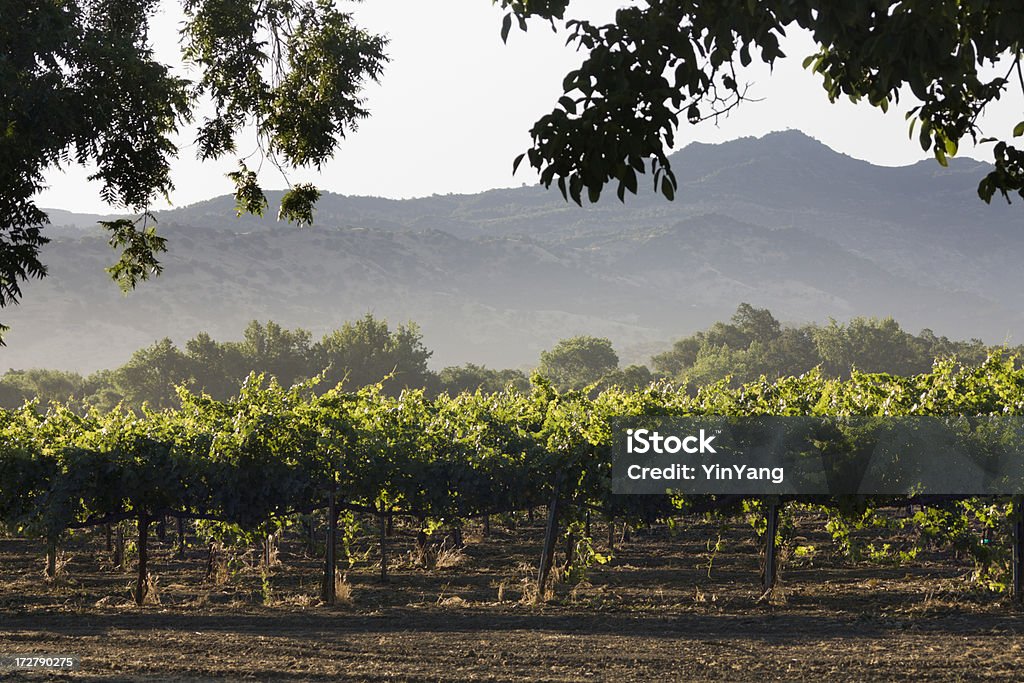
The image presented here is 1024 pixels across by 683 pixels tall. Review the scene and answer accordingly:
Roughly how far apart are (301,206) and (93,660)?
5087 millimetres

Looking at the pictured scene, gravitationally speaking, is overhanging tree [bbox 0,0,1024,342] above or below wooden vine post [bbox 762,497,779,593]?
above

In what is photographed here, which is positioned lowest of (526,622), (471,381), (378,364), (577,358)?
(526,622)

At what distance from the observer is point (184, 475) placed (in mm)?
14352

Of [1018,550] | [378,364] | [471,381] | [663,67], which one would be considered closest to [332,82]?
[663,67]

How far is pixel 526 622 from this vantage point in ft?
40.9

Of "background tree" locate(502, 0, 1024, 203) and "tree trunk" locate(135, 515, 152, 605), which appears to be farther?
"tree trunk" locate(135, 515, 152, 605)

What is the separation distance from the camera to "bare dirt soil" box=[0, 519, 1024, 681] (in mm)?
9266

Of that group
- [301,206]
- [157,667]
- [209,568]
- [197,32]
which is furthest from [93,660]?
[209,568]

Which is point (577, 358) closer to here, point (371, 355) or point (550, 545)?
point (371, 355)

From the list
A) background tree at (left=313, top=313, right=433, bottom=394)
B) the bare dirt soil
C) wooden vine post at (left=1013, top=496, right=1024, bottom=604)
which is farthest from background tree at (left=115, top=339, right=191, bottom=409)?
wooden vine post at (left=1013, top=496, right=1024, bottom=604)

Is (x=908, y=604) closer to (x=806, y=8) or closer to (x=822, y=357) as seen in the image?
(x=806, y=8)

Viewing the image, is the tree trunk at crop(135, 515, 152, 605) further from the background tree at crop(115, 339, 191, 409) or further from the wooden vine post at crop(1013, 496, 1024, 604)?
the background tree at crop(115, 339, 191, 409)

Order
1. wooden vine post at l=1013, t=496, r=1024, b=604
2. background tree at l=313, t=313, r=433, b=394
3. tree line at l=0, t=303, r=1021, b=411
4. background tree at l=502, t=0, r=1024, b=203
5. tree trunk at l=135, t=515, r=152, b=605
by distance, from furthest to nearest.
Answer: background tree at l=313, t=313, r=433, b=394 < tree line at l=0, t=303, r=1021, b=411 < tree trunk at l=135, t=515, r=152, b=605 < wooden vine post at l=1013, t=496, r=1024, b=604 < background tree at l=502, t=0, r=1024, b=203

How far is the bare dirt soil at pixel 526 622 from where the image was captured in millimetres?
9266
